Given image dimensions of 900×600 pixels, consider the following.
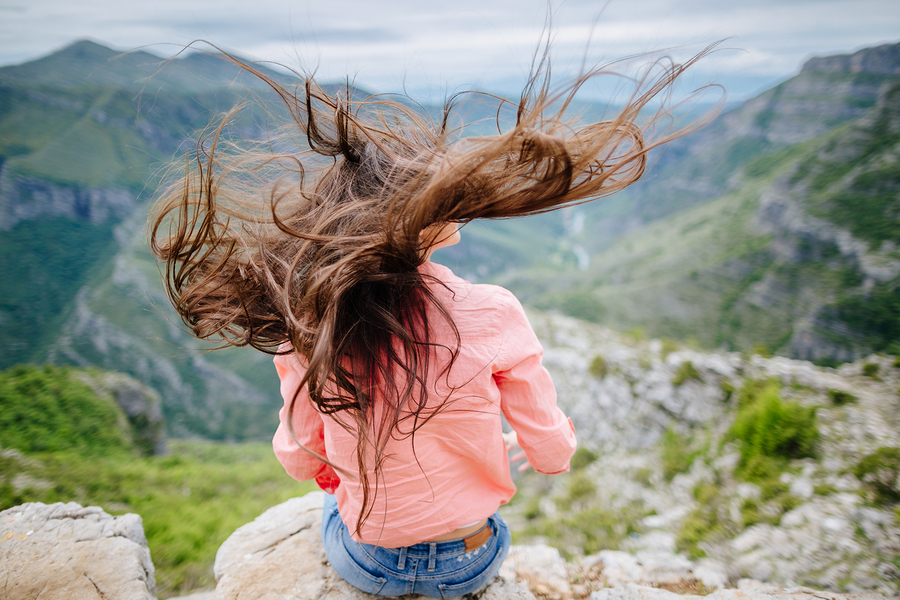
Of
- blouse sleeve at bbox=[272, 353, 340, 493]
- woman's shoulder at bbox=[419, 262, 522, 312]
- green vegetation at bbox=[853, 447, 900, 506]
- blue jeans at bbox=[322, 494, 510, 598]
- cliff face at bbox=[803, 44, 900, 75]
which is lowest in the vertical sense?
green vegetation at bbox=[853, 447, 900, 506]

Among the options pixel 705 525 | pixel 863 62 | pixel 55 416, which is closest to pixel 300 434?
pixel 705 525

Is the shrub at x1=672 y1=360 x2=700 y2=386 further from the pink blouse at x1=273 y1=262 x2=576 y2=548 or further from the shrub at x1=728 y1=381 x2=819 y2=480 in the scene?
the pink blouse at x1=273 y1=262 x2=576 y2=548

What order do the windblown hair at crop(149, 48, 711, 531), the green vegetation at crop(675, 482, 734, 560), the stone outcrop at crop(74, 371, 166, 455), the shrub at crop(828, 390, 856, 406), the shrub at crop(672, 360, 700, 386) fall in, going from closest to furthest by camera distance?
the windblown hair at crop(149, 48, 711, 531) → the green vegetation at crop(675, 482, 734, 560) → the shrub at crop(828, 390, 856, 406) → the shrub at crop(672, 360, 700, 386) → the stone outcrop at crop(74, 371, 166, 455)

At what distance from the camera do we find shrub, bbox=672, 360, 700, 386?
675cm

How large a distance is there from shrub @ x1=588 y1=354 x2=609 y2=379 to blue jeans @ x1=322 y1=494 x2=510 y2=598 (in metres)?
9.30

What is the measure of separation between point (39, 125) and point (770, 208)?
72004mm

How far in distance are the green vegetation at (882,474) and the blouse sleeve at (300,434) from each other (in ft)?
12.4

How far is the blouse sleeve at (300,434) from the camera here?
4.35 ft

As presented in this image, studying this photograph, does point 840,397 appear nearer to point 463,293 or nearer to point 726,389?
point 726,389

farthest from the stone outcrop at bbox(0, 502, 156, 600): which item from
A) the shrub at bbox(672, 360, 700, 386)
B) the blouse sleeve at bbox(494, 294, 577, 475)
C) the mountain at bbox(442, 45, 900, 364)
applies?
the shrub at bbox(672, 360, 700, 386)

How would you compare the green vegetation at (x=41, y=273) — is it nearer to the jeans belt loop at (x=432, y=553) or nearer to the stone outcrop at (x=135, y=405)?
the stone outcrop at (x=135, y=405)

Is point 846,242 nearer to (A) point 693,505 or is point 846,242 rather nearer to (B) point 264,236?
(A) point 693,505

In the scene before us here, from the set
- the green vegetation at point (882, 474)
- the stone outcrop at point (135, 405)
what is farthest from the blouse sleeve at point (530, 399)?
A: the stone outcrop at point (135, 405)

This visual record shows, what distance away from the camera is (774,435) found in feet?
13.3
